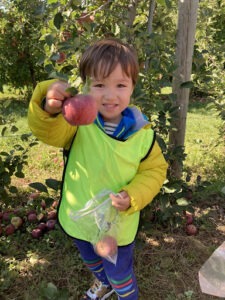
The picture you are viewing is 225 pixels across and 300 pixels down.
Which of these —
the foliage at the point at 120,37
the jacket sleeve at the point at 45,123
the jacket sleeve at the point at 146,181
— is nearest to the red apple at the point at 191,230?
the foliage at the point at 120,37

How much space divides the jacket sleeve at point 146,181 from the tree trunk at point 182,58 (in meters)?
0.71

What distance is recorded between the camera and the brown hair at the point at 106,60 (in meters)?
1.13

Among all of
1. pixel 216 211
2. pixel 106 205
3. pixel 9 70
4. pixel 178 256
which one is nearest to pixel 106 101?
pixel 106 205

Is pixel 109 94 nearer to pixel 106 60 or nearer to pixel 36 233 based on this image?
pixel 106 60

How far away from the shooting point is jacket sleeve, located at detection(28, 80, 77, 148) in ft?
3.57

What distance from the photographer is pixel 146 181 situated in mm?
1300

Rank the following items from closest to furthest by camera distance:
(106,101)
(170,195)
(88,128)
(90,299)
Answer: (106,101), (88,128), (90,299), (170,195)

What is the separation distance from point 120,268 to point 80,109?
82cm

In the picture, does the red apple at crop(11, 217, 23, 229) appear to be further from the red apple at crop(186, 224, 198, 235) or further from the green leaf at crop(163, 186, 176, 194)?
the red apple at crop(186, 224, 198, 235)

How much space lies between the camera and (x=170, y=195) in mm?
2027

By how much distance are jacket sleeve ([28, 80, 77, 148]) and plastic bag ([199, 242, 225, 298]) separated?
80cm

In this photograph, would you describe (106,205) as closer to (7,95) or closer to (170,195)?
(170,195)

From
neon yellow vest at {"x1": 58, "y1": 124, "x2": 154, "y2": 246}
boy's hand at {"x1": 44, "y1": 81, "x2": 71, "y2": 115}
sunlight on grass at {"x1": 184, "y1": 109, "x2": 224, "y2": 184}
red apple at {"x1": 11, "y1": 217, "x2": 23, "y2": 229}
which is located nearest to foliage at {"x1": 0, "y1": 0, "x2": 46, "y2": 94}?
sunlight on grass at {"x1": 184, "y1": 109, "x2": 224, "y2": 184}

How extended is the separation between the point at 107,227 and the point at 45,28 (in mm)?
1233
